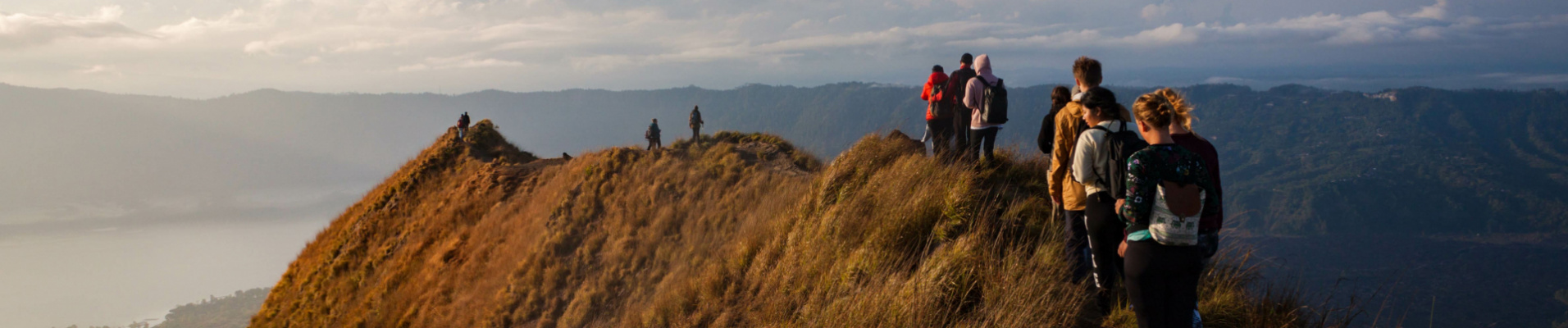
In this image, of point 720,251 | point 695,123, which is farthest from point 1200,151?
point 695,123

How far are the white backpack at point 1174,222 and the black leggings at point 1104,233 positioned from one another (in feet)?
1.92

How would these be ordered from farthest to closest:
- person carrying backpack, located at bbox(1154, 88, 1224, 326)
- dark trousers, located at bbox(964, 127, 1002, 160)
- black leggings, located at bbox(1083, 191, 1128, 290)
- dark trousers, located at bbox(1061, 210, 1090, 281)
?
dark trousers, located at bbox(964, 127, 1002, 160)
dark trousers, located at bbox(1061, 210, 1090, 281)
black leggings, located at bbox(1083, 191, 1128, 290)
person carrying backpack, located at bbox(1154, 88, 1224, 326)

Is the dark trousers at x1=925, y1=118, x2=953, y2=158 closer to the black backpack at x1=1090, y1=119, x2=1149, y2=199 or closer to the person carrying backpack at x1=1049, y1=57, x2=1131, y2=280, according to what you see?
the person carrying backpack at x1=1049, y1=57, x2=1131, y2=280

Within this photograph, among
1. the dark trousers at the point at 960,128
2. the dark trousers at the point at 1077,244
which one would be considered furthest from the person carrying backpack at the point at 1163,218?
the dark trousers at the point at 960,128

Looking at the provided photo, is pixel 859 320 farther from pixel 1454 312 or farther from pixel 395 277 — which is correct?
pixel 1454 312

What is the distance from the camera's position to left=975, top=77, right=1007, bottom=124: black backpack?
7.36m

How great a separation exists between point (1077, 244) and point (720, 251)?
4038 millimetres

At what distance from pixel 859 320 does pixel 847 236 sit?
1.70 meters

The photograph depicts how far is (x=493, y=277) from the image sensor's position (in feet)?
35.5

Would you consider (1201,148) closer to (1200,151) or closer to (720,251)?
(1200,151)

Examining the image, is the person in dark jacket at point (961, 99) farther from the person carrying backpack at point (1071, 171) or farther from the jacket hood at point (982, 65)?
the person carrying backpack at point (1071, 171)

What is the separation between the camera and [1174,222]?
3285 mm

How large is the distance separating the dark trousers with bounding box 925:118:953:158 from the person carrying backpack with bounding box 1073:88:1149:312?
462 centimetres

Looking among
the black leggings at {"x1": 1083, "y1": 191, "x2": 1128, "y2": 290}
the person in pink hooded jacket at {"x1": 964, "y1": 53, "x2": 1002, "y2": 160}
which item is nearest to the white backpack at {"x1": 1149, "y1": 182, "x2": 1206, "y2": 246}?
the black leggings at {"x1": 1083, "y1": 191, "x2": 1128, "y2": 290}
